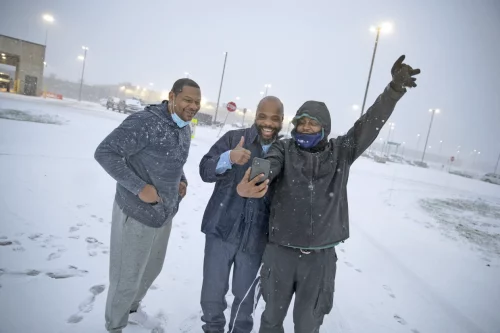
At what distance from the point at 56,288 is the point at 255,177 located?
2796 mm

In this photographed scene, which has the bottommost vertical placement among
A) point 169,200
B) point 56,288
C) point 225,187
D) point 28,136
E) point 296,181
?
point 56,288

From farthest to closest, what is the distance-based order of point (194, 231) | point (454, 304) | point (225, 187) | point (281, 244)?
point (194, 231), point (454, 304), point (225, 187), point (281, 244)

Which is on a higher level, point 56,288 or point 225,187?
point 225,187

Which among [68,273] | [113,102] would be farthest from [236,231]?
[113,102]

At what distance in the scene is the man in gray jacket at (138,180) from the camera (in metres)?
2.02

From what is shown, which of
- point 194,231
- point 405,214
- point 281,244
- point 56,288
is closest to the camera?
point 281,244

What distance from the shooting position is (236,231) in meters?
2.38

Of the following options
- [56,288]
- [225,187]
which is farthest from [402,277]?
[56,288]

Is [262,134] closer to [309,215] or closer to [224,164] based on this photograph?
[224,164]

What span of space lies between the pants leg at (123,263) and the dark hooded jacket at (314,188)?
115 cm

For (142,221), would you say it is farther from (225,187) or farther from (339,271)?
(339,271)

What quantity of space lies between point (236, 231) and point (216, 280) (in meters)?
0.54

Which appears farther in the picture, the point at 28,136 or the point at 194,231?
the point at 28,136

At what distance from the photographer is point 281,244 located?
6.85 feet
